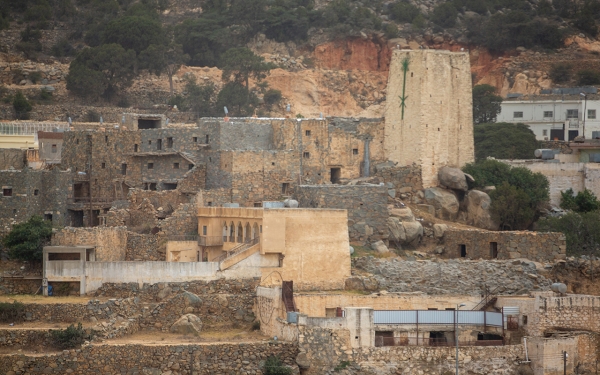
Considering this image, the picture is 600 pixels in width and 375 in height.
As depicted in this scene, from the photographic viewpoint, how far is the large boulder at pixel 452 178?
61125mm

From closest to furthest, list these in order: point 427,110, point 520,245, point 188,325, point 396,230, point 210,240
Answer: point 188,325 → point 210,240 → point 520,245 → point 396,230 → point 427,110

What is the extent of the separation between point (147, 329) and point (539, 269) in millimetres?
14593

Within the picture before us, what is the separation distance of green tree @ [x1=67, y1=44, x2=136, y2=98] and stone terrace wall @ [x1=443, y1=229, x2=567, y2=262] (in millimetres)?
29108

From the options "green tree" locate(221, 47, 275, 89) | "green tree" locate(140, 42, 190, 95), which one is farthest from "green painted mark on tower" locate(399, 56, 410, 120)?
"green tree" locate(140, 42, 190, 95)

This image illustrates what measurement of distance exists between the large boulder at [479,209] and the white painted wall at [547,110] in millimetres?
18867

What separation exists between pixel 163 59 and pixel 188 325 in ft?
118

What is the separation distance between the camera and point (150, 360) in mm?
46281

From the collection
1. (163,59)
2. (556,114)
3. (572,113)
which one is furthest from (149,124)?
(572,113)

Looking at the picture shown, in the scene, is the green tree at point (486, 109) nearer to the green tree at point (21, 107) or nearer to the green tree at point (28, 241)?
the green tree at point (21, 107)

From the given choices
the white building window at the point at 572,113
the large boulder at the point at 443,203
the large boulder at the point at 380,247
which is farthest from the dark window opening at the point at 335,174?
the white building window at the point at 572,113

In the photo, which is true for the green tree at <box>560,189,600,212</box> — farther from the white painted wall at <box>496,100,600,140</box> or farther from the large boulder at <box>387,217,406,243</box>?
the white painted wall at <box>496,100,600,140</box>

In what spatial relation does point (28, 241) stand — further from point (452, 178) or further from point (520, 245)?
point (452, 178)

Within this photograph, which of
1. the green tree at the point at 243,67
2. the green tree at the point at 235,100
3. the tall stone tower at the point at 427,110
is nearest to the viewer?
the tall stone tower at the point at 427,110

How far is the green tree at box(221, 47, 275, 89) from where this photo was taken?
8344 cm
